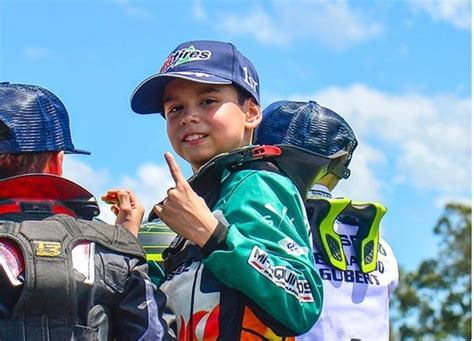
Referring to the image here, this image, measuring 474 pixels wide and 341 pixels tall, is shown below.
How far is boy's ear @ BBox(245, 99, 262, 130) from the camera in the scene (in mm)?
3893

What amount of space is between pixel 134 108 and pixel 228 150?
0.50 metres

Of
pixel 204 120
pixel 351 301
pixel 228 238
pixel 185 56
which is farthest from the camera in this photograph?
pixel 351 301

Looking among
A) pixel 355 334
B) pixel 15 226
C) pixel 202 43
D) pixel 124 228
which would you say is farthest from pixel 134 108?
pixel 355 334

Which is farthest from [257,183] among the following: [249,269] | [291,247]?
[249,269]

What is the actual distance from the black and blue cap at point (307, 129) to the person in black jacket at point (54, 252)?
111 cm

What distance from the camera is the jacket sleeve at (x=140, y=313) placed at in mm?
3326

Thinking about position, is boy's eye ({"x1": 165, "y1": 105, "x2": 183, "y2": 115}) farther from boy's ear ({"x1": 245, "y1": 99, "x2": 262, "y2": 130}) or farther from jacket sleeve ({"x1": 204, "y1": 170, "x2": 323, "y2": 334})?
jacket sleeve ({"x1": 204, "y1": 170, "x2": 323, "y2": 334})

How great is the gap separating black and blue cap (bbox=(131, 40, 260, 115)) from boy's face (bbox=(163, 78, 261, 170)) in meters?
0.04

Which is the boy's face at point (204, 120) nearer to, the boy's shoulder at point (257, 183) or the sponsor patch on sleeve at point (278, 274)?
the boy's shoulder at point (257, 183)

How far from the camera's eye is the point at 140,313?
3.34 meters

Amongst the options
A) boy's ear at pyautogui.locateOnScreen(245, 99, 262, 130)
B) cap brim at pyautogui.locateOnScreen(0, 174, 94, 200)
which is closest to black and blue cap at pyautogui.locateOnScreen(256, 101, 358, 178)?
boy's ear at pyautogui.locateOnScreen(245, 99, 262, 130)

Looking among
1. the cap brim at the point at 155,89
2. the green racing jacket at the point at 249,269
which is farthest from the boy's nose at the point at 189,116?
the green racing jacket at the point at 249,269

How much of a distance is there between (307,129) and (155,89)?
757 mm

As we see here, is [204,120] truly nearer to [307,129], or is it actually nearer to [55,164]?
[55,164]
